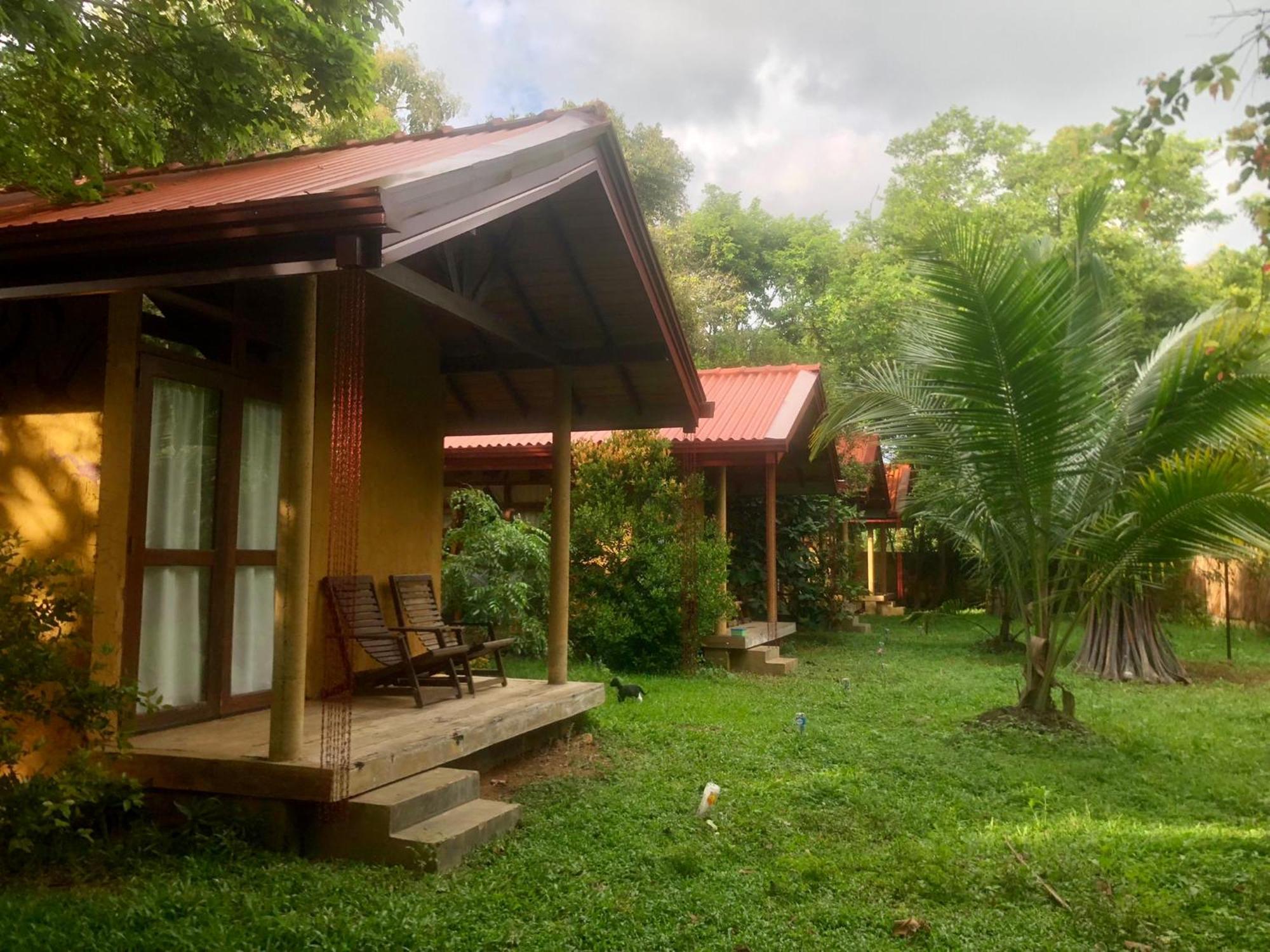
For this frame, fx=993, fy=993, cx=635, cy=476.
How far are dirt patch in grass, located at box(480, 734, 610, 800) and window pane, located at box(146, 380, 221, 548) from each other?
7.29 feet

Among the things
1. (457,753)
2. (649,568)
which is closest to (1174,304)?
(649,568)

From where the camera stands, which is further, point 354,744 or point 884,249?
point 884,249

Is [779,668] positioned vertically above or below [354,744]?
below

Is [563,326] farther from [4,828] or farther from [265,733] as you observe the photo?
[4,828]

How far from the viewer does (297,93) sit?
22.0 feet

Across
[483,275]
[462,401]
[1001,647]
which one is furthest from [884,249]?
[483,275]

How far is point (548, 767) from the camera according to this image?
6.57 metres

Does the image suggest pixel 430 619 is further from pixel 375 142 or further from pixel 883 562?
pixel 883 562

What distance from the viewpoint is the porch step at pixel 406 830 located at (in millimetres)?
4457

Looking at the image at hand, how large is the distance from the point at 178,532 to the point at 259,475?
753 millimetres

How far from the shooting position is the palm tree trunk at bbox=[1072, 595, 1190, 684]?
1184 cm

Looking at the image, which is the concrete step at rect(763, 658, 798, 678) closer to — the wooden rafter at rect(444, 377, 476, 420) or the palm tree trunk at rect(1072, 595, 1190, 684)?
the palm tree trunk at rect(1072, 595, 1190, 684)

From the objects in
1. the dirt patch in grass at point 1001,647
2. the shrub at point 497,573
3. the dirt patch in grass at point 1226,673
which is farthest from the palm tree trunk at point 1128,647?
the shrub at point 497,573

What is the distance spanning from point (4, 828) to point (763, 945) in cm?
319
